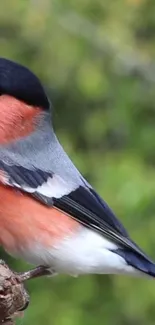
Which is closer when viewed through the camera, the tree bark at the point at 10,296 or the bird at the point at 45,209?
the tree bark at the point at 10,296

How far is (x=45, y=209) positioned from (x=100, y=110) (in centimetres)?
202

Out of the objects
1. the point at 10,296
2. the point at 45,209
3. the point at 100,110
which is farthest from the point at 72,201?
the point at 100,110

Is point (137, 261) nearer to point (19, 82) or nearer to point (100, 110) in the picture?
point (19, 82)

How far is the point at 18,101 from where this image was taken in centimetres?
288

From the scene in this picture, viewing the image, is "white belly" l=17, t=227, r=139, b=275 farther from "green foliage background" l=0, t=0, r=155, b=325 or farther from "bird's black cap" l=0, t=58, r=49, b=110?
"green foliage background" l=0, t=0, r=155, b=325

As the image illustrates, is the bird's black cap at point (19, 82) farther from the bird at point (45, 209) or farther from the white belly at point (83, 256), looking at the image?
the white belly at point (83, 256)

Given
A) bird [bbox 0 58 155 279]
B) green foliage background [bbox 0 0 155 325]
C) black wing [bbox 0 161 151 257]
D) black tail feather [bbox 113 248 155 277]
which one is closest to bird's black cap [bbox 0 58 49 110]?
bird [bbox 0 58 155 279]

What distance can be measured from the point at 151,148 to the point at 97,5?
0.87 meters

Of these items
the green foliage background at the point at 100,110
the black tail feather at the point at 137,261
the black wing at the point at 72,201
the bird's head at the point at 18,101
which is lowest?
the green foliage background at the point at 100,110

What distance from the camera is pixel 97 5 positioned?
186 inches

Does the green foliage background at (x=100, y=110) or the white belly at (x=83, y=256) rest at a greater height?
the white belly at (x=83, y=256)

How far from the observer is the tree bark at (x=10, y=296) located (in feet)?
7.39

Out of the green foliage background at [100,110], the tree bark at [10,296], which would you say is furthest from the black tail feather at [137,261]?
the green foliage background at [100,110]

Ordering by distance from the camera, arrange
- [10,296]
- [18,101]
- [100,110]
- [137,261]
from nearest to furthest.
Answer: [10,296], [137,261], [18,101], [100,110]
